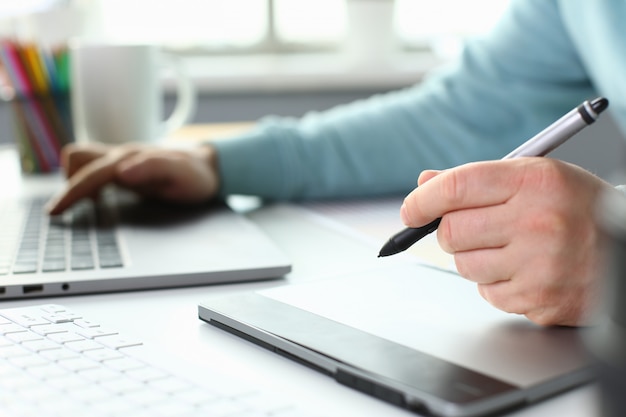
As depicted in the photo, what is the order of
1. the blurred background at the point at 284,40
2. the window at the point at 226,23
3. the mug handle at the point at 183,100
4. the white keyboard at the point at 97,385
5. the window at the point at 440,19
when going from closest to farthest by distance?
the white keyboard at the point at 97,385
the mug handle at the point at 183,100
the blurred background at the point at 284,40
the window at the point at 226,23
the window at the point at 440,19

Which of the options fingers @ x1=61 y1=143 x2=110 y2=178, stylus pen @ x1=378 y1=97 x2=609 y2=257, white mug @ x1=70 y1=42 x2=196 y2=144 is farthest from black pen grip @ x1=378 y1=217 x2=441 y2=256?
white mug @ x1=70 y1=42 x2=196 y2=144

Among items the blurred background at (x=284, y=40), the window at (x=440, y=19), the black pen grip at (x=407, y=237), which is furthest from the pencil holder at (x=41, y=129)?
the window at (x=440, y=19)

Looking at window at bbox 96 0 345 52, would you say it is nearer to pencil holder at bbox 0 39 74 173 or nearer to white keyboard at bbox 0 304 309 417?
pencil holder at bbox 0 39 74 173

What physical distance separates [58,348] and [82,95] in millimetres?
738

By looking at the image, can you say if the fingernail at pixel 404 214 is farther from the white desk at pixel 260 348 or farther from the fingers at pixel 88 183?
the fingers at pixel 88 183

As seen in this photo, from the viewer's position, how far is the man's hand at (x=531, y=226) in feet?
1.34

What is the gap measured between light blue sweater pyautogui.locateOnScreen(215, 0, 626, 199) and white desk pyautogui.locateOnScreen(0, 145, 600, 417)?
0.15 meters

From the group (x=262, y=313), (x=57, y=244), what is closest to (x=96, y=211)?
(x=57, y=244)

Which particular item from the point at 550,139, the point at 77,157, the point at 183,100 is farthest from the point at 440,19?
the point at 550,139

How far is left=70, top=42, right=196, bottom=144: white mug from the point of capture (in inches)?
42.4

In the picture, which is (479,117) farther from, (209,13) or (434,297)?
(209,13)

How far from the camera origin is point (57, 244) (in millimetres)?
643

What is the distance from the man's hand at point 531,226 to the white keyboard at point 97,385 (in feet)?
0.46

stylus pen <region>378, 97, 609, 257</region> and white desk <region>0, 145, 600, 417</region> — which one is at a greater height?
stylus pen <region>378, 97, 609, 257</region>
